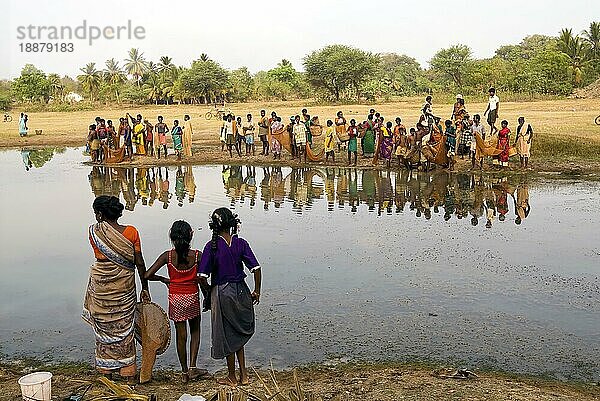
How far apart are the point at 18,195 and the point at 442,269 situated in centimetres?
1094

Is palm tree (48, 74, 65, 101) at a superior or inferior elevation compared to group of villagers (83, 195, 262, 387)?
superior

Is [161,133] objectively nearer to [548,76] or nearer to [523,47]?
[548,76]

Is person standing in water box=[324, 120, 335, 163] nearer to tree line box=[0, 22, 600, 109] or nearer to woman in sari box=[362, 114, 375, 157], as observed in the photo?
woman in sari box=[362, 114, 375, 157]

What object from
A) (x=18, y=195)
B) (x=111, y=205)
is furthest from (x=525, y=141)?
(x=111, y=205)

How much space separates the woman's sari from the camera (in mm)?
5023

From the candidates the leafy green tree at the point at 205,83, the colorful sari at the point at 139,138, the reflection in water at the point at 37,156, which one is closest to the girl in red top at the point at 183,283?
the colorful sari at the point at 139,138

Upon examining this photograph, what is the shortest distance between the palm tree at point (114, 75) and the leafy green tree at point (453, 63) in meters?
30.3

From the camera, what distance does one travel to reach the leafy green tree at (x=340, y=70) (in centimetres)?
5084

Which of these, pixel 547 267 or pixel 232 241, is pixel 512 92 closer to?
pixel 547 267

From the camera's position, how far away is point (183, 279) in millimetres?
5125

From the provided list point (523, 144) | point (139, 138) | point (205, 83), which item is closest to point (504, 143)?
point (523, 144)

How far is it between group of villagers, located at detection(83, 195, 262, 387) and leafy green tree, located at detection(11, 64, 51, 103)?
56.7 m

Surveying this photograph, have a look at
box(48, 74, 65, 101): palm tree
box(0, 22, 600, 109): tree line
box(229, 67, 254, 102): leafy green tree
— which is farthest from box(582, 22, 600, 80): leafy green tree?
box(48, 74, 65, 101): palm tree

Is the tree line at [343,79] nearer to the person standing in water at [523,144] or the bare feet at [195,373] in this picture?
the person standing in water at [523,144]
